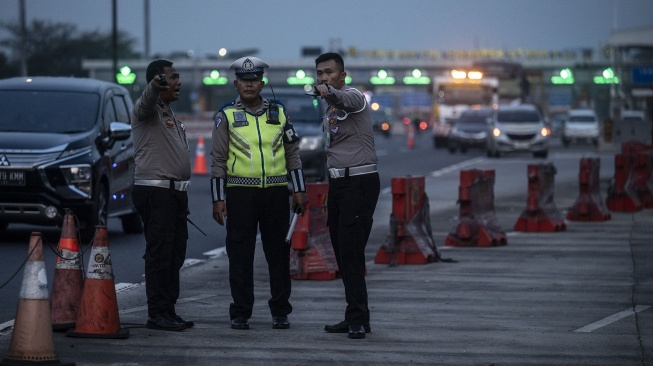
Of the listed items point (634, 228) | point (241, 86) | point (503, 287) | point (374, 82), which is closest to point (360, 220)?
point (241, 86)

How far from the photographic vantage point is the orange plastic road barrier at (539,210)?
18.2m

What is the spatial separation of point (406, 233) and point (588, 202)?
6.41 m

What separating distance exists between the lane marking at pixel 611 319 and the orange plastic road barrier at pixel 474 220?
5082mm

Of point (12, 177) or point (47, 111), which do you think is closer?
point (12, 177)

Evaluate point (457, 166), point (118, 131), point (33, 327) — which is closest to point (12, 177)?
point (118, 131)

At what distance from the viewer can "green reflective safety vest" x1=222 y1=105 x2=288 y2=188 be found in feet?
31.3

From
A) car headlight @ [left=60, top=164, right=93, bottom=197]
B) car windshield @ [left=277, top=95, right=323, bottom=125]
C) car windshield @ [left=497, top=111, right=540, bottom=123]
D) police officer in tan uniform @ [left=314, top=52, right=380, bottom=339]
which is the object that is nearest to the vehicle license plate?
car headlight @ [left=60, top=164, right=93, bottom=197]

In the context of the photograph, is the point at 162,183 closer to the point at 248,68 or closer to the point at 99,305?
the point at 248,68

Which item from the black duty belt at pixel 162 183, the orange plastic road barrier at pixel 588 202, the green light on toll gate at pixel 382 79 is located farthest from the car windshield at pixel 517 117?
the green light on toll gate at pixel 382 79

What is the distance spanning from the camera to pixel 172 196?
383 inches

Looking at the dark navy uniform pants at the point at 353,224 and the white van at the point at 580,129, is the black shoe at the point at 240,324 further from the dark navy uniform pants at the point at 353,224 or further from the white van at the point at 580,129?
the white van at the point at 580,129

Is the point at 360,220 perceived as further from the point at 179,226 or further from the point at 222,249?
the point at 222,249

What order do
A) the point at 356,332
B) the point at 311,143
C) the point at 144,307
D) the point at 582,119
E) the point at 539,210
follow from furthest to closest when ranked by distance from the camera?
the point at 582,119
the point at 311,143
the point at 539,210
the point at 144,307
the point at 356,332

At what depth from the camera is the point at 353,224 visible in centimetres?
953
